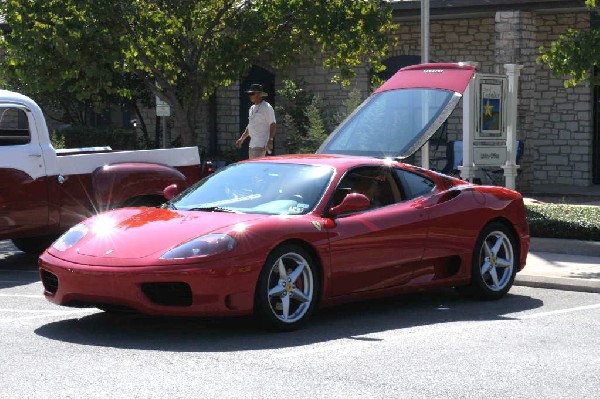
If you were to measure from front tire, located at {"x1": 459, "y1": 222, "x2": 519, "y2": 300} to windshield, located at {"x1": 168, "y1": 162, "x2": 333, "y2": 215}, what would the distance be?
1657 mm

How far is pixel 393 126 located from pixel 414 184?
3.72m

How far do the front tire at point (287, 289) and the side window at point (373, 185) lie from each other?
2.84ft

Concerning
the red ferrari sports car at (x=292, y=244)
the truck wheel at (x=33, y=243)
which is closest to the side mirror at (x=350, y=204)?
the red ferrari sports car at (x=292, y=244)

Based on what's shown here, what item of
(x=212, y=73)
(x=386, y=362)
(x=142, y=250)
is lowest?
(x=386, y=362)

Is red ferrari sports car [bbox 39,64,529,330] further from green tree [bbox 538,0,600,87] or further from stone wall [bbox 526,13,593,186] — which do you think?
stone wall [bbox 526,13,593,186]

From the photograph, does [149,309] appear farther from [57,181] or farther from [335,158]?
[57,181]

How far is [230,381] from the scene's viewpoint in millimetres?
7078

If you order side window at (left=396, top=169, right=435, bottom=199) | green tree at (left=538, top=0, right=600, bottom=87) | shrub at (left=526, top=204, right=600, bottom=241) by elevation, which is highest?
green tree at (left=538, top=0, right=600, bottom=87)

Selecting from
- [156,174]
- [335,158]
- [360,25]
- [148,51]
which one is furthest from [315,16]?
[335,158]

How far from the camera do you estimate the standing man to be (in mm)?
16969

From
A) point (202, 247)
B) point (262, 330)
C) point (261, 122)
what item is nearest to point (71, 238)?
point (202, 247)

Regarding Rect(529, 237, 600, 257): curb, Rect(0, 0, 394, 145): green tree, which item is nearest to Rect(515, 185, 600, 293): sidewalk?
Rect(529, 237, 600, 257): curb

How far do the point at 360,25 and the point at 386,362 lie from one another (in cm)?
1432

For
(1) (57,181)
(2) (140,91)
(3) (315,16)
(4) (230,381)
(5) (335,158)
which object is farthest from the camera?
(2) (140,91)
